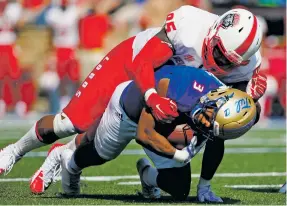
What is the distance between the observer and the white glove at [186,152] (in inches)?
235

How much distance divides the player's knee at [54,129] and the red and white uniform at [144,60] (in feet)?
0.16

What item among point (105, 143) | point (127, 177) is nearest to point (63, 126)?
point (105, 143)

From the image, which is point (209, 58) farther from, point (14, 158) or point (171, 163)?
point (14, 158)

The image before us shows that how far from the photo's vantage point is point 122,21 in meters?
16.2

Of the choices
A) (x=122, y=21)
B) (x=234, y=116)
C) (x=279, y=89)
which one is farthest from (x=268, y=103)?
(x=234, y=116)

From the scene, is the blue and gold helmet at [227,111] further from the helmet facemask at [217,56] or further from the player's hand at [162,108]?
the helmet facemask at [217,56]

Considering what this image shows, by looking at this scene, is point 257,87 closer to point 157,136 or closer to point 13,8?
point 157,136

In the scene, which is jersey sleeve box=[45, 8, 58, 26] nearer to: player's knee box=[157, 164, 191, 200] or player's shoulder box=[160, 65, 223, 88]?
player's knee box=[157, 164, 191, 200]

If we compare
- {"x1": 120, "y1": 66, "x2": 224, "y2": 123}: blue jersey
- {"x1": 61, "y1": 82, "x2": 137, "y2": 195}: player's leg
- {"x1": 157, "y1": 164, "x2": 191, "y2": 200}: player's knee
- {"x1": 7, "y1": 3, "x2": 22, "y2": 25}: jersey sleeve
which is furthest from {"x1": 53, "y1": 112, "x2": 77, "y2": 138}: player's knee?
{"x1": 7, "y1": 3, "x2": 22, "y2": 25}: jersey sleeve

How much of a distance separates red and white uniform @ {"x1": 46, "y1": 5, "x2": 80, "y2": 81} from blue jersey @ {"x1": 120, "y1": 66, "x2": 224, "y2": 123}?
29.4 ft

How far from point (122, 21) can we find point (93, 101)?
9.28 m

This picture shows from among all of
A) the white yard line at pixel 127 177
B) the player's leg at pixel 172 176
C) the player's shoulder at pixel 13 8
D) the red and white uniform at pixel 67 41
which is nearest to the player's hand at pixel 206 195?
the player's leg at pixel 172 176

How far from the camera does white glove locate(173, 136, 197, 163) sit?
5.97 metres

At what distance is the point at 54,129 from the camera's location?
22.4 ft
